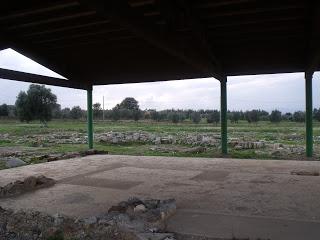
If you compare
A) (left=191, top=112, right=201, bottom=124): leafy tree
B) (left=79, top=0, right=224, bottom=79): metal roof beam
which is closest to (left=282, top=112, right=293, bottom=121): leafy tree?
(left=191, top=112, right=201, bottom=124): leafy tree

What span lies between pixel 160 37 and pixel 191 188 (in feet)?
11.2

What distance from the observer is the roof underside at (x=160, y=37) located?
322 inches

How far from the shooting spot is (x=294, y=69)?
13914 mm

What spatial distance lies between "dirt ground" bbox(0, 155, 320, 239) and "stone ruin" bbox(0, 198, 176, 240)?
0.38 m

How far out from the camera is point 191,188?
8.80 m

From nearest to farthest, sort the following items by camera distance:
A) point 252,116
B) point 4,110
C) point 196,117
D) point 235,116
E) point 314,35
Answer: point 314,35 < point 252,116 < point 235,116 < point 196,117 < point 4,110

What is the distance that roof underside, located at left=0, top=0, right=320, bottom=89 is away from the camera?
26.9ft

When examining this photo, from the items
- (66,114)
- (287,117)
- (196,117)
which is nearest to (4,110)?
(66,114)

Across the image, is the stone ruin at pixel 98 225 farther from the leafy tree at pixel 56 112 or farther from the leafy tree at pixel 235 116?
the leafy tree at pixel 235 116

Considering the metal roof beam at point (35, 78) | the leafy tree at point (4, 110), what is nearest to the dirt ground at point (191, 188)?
the metal roof beam at point (35, 78)

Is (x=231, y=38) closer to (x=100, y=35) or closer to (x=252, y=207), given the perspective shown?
(x=100, y=35)

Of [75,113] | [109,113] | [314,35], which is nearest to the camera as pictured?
[314,35]

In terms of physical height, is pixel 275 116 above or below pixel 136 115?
below

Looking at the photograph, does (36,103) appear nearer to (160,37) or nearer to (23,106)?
(23,106)
